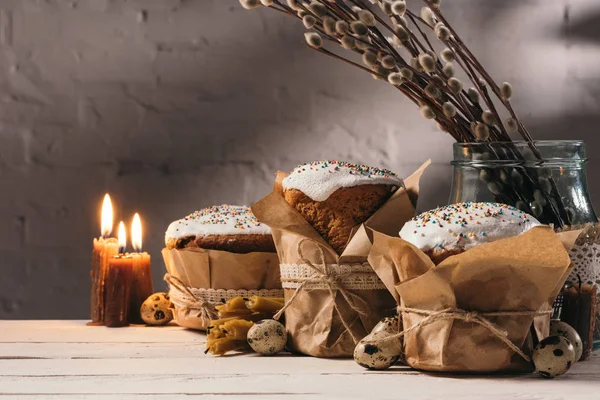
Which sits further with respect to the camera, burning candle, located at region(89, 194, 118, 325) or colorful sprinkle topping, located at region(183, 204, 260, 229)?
burning candle, located at region(89, 194, 118, 325)

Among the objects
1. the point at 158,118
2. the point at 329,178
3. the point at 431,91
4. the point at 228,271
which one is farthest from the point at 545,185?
the point at 158,118

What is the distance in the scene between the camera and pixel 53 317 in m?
2.13

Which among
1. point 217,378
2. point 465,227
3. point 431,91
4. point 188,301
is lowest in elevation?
point 217,378

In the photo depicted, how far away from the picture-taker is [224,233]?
1500mm

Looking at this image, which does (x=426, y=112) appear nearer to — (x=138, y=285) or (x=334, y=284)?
(x=334, y=284)

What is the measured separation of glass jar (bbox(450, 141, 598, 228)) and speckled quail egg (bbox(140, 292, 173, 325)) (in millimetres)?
689

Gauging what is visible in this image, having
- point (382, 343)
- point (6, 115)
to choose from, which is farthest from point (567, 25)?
point (6, 115)

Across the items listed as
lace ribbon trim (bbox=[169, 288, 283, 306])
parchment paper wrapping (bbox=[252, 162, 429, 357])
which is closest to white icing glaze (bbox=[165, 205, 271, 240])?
lace ribbon trim (bbox=[169, 288, 283, 306])

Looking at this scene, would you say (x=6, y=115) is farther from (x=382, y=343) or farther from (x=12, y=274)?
(x=382, y=343)

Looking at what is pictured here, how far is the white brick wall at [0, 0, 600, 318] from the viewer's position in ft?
6.89

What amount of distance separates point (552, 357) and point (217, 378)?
0.45 meters

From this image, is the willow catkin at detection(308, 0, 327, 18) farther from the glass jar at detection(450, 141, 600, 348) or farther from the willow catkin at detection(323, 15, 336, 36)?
the glass jar at detection(450, 141, 600, 348)

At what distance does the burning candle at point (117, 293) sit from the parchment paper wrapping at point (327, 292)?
0.50m

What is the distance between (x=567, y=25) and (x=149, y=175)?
3.80 feet
